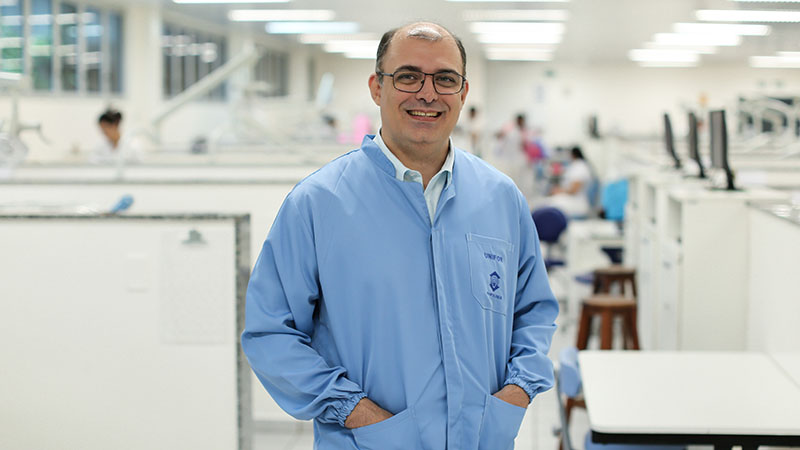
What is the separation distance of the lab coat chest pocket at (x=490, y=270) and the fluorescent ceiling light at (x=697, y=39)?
12987mm

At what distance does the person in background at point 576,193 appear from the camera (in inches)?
325

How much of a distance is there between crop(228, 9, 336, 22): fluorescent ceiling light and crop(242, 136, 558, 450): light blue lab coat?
32.5 feet

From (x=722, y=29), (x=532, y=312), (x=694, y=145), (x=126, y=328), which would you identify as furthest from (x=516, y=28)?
(x=532, y=312)

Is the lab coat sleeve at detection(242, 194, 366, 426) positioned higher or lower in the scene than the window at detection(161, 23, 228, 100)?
lower

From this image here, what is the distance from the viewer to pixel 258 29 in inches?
549

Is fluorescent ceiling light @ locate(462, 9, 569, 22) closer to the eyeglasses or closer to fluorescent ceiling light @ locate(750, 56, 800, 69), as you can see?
fluorescent ceiling light @ locate(750, 56, 800, 69)

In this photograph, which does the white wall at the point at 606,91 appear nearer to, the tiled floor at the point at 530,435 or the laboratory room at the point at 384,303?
the laboratory room at the point at 384,303

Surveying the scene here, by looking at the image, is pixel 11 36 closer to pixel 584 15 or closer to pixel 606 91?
pixel 584 15

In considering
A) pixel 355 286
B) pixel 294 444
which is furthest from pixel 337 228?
pixel 294 444

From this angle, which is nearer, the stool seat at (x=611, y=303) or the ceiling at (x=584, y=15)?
the stool seat at (x=611, y=303)

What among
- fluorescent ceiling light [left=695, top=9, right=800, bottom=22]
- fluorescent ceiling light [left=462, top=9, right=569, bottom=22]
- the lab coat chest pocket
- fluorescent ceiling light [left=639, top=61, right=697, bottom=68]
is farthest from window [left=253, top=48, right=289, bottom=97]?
the lab coat chest pocket

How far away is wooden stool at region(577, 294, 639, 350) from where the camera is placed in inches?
148

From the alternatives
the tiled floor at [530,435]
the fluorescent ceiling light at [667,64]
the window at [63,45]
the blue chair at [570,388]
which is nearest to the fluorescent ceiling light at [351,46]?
the window at [63,45]

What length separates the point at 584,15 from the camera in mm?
11367
